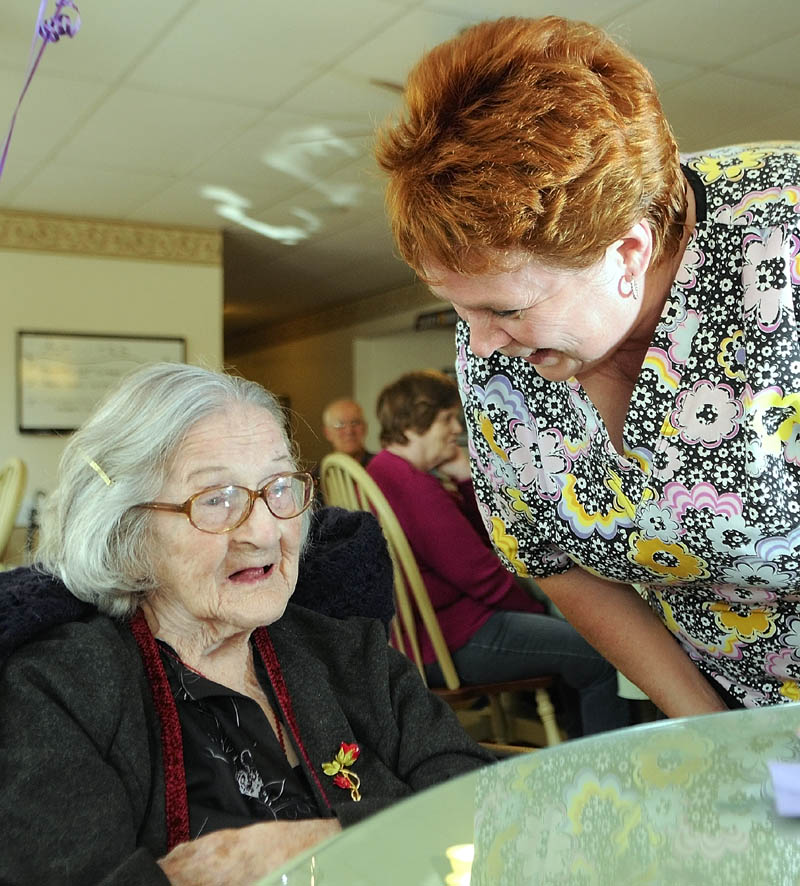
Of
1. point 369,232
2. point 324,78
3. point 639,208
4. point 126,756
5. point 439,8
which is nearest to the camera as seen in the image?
point 639,208

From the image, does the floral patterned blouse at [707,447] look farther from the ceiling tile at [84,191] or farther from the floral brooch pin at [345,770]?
the ceiling tile at [84,191]

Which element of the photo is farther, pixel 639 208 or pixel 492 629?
pixel 492 629

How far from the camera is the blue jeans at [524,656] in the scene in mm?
2602

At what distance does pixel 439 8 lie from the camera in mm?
3561

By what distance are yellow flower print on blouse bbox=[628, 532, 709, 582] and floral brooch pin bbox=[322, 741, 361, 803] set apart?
1.37ft

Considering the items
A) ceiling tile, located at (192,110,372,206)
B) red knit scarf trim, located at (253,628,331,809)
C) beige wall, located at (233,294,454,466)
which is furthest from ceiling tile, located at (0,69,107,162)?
beige wall, located at (233,294,454,466)

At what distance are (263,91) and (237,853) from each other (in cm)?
373

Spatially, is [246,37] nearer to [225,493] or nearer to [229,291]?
[225,493]

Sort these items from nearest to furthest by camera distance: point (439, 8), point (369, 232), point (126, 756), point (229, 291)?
1. point (126, 756)
2. point (439, 8)
3. point (369, 232)
4. point (229, 291)

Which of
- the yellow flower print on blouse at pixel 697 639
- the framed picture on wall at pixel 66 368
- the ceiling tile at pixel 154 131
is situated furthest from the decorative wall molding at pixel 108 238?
the yellow flower print on blouse at pixel 697 639

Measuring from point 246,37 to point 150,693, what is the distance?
121 inches

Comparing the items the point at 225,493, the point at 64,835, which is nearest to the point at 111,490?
the point at 225,493

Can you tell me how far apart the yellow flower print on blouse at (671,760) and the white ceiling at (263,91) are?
217cm

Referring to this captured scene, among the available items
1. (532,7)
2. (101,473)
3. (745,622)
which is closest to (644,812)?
(745,622)
